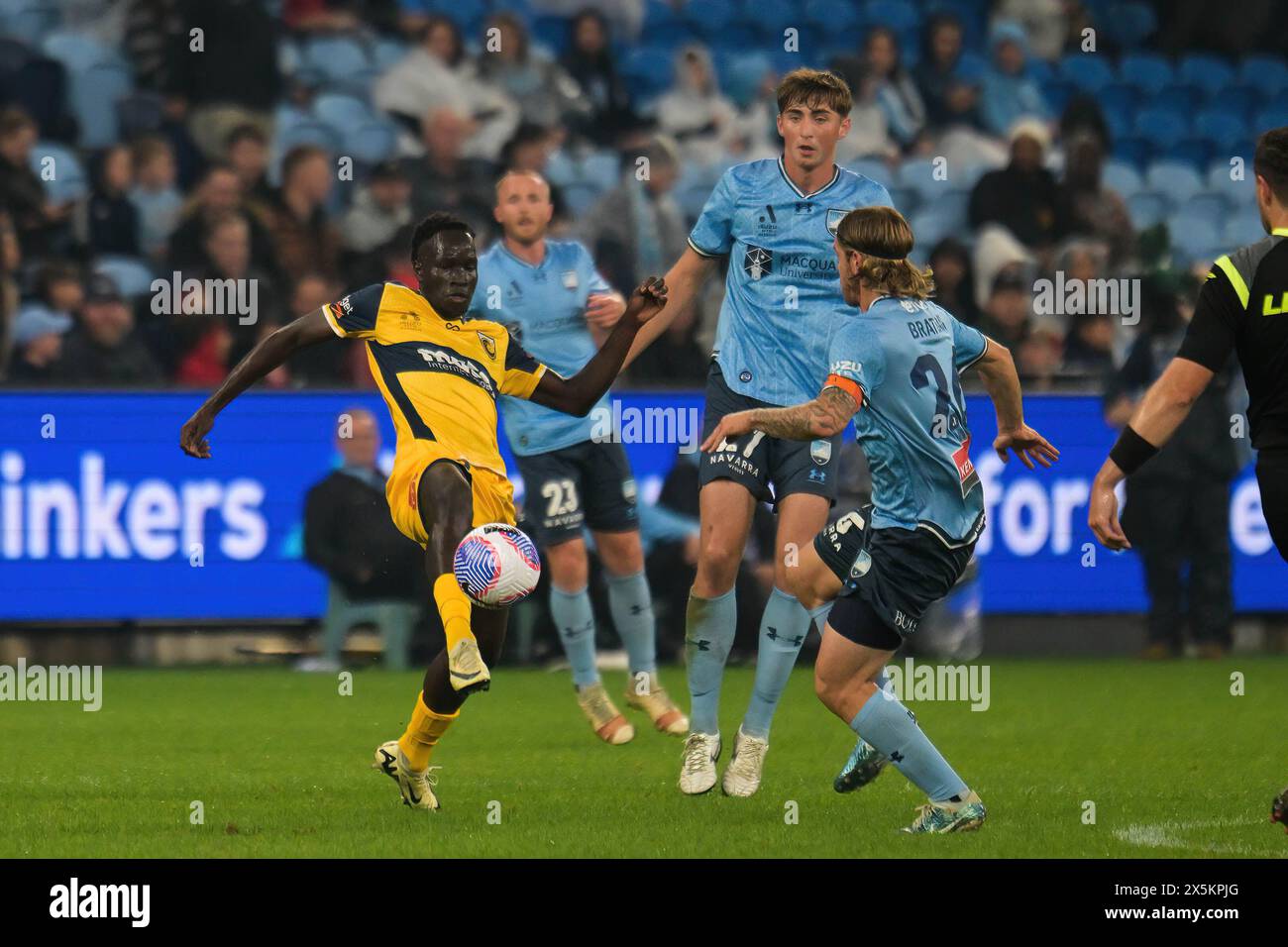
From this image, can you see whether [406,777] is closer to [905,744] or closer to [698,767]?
[698,767]

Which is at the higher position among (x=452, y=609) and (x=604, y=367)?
(x=604, y=367)

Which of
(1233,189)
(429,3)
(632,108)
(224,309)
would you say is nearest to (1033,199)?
(1233,189)

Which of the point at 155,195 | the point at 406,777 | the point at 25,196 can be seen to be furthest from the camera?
the point at 155,195

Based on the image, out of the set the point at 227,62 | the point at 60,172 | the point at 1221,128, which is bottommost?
the point at 60,172

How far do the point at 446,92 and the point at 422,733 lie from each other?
910cm

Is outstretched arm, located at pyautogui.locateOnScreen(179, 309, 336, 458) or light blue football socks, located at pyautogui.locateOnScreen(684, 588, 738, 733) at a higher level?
outstretched arm, located at pyautogui.locateOnScreen(179, 309, 336, 458)

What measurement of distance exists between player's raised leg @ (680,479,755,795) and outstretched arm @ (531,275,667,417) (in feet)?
2.04

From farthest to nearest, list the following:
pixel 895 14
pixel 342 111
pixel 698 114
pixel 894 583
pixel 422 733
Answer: pixel 895 14
pixel 698 114
pixel 342 111
pixel 422 733
pixel 894 583

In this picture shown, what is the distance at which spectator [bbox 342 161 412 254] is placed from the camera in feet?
46.0

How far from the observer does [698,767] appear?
7328mm

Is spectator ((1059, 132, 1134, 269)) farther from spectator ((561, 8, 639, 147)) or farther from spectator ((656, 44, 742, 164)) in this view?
spectator ((561, 8, 639, 147))

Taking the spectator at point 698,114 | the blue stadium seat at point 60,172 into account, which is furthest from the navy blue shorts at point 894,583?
the spectator at point 698,114

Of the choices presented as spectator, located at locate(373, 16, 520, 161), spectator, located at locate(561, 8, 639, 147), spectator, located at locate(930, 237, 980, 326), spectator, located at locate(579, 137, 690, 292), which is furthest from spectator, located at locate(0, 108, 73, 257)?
spectator, located at locate(930, 237, 980, 326)

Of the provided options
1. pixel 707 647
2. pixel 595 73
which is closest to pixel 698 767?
pixel 707 647
